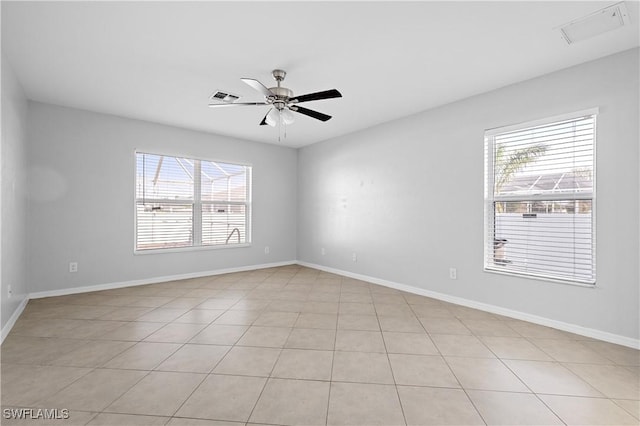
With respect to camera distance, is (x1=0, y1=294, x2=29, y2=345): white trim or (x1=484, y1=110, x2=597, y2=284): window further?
(x1=484, y1=110, x2=597, y2=284): window

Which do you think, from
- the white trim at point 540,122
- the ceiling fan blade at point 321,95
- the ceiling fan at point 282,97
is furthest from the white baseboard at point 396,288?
the ceiling fan blade at point 321,95

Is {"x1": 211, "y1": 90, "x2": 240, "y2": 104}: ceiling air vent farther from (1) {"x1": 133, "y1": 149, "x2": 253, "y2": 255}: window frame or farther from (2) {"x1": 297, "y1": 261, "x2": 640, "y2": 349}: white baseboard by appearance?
(2) {"x1": 297, "y1": 261, "x2": 640, "y2": 349}: white baseboard

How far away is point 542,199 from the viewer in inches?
119

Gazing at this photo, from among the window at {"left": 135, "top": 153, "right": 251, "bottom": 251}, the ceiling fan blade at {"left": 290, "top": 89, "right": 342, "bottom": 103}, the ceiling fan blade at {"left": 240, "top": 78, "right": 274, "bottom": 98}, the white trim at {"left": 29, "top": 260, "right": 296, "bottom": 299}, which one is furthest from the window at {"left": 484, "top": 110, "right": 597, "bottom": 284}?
the window at {"left": 135, "top": 153, "right": 251, "bottom": 251}

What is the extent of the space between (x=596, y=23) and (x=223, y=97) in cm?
347

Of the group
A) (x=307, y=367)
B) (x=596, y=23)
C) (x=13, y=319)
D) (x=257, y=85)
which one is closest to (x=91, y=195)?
(x=13, y=319)

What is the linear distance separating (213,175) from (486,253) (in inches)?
177

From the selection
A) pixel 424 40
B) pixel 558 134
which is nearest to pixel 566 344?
pixel 558 134

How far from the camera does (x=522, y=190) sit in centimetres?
318

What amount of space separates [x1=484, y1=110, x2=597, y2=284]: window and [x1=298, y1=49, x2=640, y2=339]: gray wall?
0.09 metres

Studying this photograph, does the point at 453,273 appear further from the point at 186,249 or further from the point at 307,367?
the point at 186,249

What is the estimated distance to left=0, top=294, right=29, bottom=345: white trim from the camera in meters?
2.60

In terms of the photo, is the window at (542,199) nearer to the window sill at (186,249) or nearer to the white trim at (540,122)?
the white trim at (540,122)

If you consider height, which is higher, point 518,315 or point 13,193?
point 13,193
